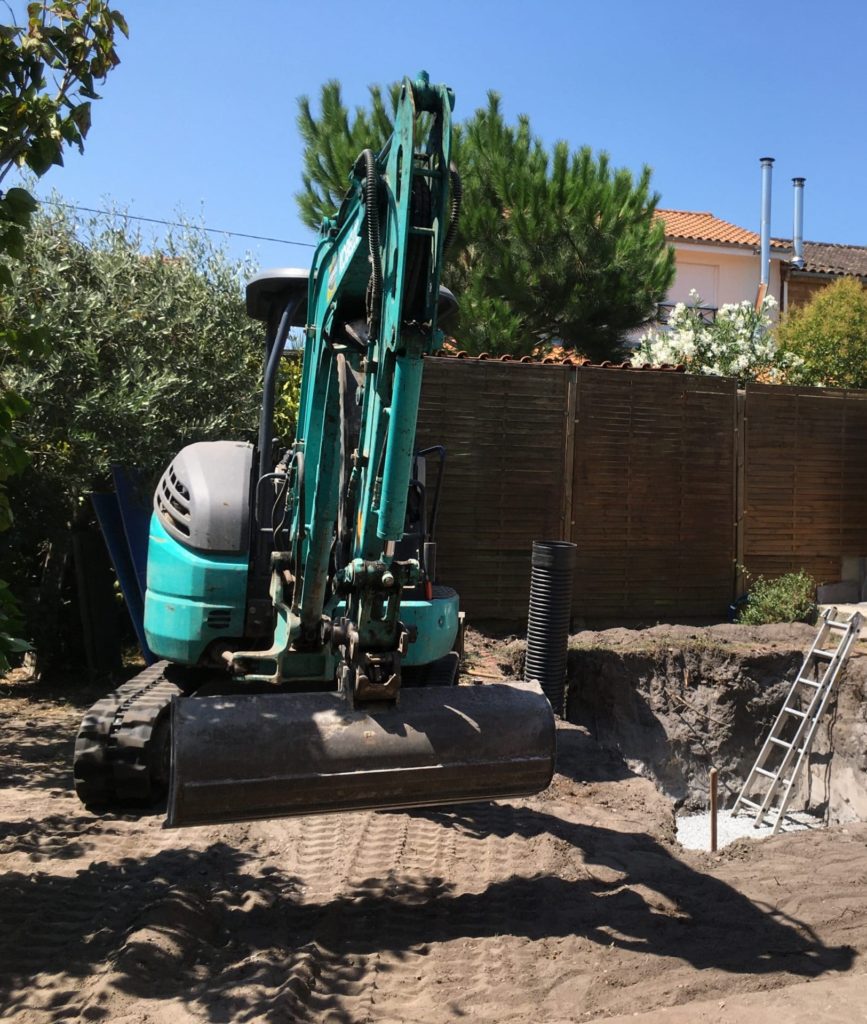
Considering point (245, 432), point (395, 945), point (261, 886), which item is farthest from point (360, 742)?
point (245, 432)

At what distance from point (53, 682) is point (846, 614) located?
8272mm

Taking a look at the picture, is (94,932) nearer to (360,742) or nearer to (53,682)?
(360,742)

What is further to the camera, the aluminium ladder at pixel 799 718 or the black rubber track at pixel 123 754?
the aluminium ladder at pixel 799 718

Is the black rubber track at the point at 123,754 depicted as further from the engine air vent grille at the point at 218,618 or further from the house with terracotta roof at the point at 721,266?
the house with terracotta roof at the point at 721,266

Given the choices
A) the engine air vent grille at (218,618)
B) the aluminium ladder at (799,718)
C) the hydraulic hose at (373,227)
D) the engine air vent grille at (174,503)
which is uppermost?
the hydraulic hose at (373,227)

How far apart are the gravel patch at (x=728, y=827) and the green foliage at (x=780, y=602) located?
2.09m

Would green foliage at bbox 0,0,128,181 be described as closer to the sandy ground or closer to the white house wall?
the sandy ground

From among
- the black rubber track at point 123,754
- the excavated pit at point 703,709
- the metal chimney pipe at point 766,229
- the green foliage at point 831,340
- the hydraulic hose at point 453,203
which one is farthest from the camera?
the metal chimney pipe at point 766,229

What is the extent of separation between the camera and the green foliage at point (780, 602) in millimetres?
10742

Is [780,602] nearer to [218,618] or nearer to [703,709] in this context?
[703,709]

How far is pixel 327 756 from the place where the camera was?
11.9ft

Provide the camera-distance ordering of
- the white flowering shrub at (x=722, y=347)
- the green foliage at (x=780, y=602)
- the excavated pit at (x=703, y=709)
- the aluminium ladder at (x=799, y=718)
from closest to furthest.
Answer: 1. the aluminium ladder at (x=799, y=718)
2. the excavated pit at (x=703, y=709)
3. the green foliage at (x=780, y=602)
4. the white flowering shrub at (x=722, y=347)

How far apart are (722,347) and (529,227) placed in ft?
11.0

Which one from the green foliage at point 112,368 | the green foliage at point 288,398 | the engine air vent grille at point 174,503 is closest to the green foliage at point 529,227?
the green foliage at point 288,398
